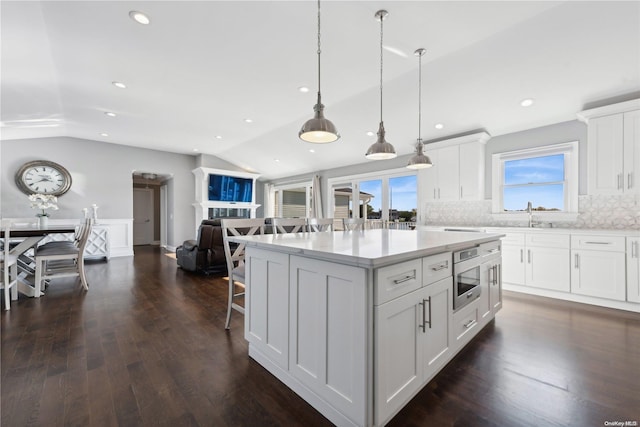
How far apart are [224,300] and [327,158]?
4.70 metres

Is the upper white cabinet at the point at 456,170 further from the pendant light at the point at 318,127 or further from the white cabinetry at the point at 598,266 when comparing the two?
the pendant light at the point at 318,127

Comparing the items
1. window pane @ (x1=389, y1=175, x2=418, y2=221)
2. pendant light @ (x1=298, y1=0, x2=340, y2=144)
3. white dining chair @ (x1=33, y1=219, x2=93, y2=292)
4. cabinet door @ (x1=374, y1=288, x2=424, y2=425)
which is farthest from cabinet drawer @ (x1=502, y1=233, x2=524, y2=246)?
white dining chair @ (x1=33, y1=219, x2=93, y2=292)

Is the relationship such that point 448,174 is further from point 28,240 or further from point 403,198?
point 28,240

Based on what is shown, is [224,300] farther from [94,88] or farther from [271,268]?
[94,88]

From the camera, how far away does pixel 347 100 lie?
4387mm

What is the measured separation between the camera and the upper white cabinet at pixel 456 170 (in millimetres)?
4602

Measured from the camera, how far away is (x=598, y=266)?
10.7 feet

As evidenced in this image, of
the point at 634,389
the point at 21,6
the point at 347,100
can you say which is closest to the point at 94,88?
the point at 21,6

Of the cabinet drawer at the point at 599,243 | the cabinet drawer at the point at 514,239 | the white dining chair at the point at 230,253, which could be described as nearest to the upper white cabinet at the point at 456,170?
the cabinet drawer at the point at 514,239

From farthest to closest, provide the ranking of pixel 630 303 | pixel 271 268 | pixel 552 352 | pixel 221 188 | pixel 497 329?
pixel 221 188 < pixel 630 303 < pixel 497 329 < pixel 552 352 < pixel 271 268

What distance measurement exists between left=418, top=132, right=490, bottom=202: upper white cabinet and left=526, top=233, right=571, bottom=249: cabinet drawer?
1.08 metres

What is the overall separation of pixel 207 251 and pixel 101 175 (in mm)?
4440

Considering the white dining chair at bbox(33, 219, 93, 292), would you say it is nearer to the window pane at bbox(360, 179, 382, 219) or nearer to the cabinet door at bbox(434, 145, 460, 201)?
the window pane at bbox(360, 179, 382, 219)

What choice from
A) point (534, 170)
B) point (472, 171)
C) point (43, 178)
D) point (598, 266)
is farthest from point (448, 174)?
point (43, 178)
